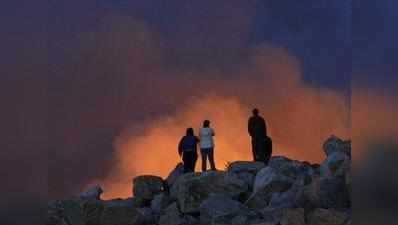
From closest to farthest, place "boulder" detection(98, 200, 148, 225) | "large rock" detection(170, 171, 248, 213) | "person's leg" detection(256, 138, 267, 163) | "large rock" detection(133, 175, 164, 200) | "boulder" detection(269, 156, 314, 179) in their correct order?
"boulder" detection(98, 200, 148, 225) → "large rock" detection(170, 171, 248, 213) → "boulder" detection(269, 156, 314, 179) → "large rock" detection(133, 175, 164, 200) → "person's leg" detection(256, 138, 267, 163)

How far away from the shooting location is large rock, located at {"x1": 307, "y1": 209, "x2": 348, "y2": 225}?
7.92m

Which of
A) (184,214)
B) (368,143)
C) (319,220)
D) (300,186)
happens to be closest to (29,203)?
(368,143)

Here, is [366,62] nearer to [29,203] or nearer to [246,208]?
[29,203]

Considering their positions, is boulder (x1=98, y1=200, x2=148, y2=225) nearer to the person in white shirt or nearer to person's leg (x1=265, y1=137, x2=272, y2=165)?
the person in white shirt

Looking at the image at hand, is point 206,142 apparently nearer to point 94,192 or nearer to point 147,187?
point 147,187

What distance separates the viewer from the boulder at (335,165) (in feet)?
29.1

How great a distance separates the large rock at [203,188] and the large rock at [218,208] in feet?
1.45

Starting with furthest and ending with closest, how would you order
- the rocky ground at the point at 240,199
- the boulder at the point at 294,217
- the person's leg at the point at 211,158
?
the person's leg at the point at 211,158 < the rocky ground at the point at 240,199 < the boulder at the point at 294,217

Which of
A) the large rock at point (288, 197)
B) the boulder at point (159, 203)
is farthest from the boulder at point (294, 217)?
the boulder at point (159, 203)

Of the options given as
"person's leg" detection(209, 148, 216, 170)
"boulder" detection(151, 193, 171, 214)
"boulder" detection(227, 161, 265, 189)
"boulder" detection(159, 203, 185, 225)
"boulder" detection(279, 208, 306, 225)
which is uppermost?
"person's leg" detection(209, 148, 216, 170)

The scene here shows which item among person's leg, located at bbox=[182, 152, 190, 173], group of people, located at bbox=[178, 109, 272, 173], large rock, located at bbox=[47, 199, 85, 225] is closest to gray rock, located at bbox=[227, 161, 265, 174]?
group of people, located at bbox=[178, 109, 272, 173]

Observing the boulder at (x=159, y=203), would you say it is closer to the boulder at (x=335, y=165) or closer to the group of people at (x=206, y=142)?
the group of people at (x=206, y=142)

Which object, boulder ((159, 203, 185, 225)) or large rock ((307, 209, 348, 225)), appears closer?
large rock ((307, 209, 348, 225))

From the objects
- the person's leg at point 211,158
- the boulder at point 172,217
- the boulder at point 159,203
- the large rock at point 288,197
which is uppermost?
the person's leg at point 211,158
